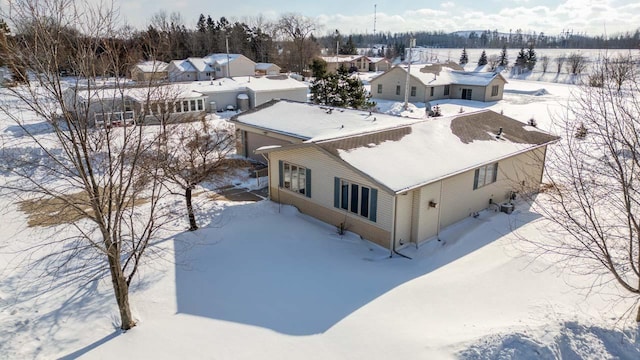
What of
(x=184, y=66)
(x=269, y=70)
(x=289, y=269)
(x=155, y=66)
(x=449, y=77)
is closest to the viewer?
(x=155, y=66)

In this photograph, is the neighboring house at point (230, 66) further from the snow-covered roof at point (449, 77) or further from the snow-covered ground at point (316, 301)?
the snow-covered ground at point (316, 301)

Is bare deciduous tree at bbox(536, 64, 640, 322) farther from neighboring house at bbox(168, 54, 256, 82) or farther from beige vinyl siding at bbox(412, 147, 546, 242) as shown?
neighboring house at bbox(168, 54, 256, 82)

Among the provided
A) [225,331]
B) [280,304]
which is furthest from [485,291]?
[225,331]

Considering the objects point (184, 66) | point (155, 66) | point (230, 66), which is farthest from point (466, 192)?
point (184, 66)

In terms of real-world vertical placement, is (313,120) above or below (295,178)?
above

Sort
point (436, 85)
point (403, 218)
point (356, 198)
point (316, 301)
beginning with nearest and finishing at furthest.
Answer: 1. point (316, 301)
2. point (403, 218)
3. point (356, 198)
4. point (436, 85)

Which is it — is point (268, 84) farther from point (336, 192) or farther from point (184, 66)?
point (336, 192)

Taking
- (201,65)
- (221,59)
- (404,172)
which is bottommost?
(404,172)
